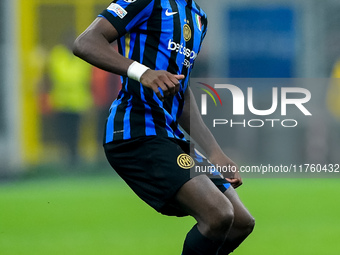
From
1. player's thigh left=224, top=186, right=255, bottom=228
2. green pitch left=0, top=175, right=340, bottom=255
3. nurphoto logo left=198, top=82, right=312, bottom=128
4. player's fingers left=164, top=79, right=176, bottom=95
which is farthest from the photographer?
nurphoto logo left=198, top=82, right=312, bottom=128

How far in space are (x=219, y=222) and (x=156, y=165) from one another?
42cm

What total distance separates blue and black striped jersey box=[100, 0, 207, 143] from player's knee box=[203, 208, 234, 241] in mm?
500

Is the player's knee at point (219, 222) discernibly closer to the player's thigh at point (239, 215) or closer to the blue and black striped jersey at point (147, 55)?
the player's thigh at point (239, 215)

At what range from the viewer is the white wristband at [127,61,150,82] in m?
3.41

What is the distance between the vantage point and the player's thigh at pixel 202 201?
3484mm

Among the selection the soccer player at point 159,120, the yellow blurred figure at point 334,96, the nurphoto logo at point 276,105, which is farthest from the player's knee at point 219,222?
the yellow blurred figure at point 334,96

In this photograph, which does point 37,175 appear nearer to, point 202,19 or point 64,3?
point 64,3

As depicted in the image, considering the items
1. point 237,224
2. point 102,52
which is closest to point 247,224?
point 237,224

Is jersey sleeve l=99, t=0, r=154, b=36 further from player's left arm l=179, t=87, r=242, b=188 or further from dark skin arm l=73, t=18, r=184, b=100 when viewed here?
player's left arm l=179, t=87, r=242, b=188

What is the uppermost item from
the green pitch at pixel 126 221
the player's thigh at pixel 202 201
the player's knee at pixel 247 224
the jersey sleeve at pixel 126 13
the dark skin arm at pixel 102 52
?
the jersey sleeve at pixel 126 13

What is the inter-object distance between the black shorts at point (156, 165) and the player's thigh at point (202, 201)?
0.04m

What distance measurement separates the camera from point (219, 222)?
11.4ft

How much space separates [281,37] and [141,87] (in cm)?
1160

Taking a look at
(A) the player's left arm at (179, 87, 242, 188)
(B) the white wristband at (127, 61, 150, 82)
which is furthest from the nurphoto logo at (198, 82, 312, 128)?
(B) the white wristband at (127, 61, 150, 82)
